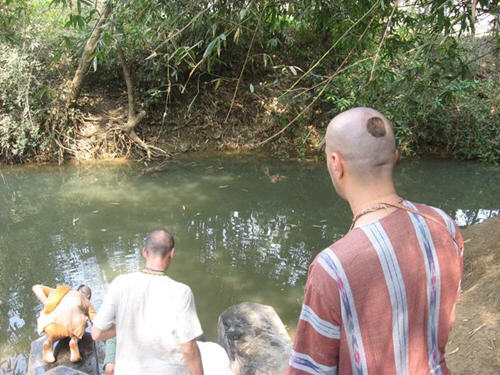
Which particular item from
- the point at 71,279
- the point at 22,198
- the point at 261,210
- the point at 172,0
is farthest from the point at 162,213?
the point at 172,0

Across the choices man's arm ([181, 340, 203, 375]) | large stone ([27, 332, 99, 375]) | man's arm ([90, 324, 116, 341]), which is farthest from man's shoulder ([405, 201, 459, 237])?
large stone ([27, 332, 99, 375])

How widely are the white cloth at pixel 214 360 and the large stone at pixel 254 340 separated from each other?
0.04 metres

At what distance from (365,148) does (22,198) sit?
7504mm

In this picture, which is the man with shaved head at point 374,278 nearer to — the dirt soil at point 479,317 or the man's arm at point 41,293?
the dirt soil at point 479,317

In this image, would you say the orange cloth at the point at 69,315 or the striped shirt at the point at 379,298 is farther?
the orange cloth at the point at 69,315

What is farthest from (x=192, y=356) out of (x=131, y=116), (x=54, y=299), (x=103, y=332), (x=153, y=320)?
(x=131, y=116)

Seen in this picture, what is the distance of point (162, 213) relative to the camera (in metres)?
6.66

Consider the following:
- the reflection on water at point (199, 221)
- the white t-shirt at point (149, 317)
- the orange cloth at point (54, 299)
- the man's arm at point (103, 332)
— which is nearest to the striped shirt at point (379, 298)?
the white t-shirt at point (149, 317)

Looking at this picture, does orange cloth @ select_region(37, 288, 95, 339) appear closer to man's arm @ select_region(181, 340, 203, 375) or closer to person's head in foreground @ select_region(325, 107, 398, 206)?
man's arm @ select_region(181, 340, 203, 375)

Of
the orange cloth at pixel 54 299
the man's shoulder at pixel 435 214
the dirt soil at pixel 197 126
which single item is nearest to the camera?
the man's shoulder at pixel 435 214

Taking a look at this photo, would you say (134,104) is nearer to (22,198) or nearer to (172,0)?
(22,198)

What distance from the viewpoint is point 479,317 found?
123 inches

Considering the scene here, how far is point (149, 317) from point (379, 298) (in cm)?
125

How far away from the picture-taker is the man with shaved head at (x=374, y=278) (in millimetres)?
1044
